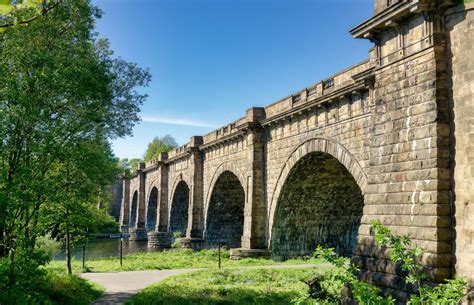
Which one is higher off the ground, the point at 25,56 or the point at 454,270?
the point at 25,56

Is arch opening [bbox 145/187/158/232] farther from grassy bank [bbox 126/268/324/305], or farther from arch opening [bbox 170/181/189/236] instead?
grassy bank [bbox 126/268/324/305]

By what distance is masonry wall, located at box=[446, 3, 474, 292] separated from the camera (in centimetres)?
824

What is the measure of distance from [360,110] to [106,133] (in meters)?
9.60

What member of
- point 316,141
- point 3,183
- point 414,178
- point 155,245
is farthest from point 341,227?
point 155,245

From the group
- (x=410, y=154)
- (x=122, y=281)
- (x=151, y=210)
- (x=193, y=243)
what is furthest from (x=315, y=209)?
(x=151, y=210)

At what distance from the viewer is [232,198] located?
108 ft

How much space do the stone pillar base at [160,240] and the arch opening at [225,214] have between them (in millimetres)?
11466

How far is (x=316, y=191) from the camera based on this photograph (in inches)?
880

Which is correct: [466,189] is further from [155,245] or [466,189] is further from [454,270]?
[155,245]

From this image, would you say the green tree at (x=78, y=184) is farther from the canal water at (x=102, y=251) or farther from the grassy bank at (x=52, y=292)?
the canal water at (x=102, y=251)

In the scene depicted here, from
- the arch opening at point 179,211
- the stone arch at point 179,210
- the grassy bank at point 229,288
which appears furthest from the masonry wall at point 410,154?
the arch opening at point 179,211

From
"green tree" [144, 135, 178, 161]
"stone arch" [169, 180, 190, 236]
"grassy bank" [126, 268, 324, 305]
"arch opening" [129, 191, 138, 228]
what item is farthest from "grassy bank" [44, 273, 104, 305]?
"green tree" [144, 135, 178, 161]

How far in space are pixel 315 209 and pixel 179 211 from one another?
2426cm

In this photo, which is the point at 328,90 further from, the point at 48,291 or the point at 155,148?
the point at 155,148
